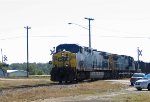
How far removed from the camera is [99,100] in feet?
85.3

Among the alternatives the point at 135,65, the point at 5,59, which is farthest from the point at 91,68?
the point at 5,59

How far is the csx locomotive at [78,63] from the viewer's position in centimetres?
4866

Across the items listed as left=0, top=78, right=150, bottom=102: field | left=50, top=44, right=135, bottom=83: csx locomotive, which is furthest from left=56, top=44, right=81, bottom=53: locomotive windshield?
left=0, top=78, right=150, bottom=102: field

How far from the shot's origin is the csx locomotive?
160ft

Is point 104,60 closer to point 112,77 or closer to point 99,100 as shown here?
point 112,77

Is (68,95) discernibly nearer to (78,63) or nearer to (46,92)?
(46,92)

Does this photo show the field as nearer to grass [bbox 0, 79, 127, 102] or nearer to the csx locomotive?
grass [bbox 0, 79, 127, 102]

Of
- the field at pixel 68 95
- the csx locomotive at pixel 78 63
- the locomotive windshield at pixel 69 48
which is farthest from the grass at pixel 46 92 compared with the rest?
the locomotive windshield at pixel 69 48

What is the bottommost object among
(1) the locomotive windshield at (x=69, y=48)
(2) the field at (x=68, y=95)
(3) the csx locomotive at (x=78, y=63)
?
(2) the field at (x=68, y=95)

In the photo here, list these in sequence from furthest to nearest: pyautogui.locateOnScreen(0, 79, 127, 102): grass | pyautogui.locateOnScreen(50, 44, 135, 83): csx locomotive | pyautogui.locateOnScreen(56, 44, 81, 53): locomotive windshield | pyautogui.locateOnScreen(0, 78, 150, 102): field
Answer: pyautogui.locateOnScreen(56, 44, 81, 53): locomotive windshield, pyautogui.locateOnScreen(50, 44, 135, 83): csx locomotive, pyautogui.locateOnScreen(0, 79, 127, 102): grass, pyautogui.locateOnScreen(0, 78, 150, 102): field

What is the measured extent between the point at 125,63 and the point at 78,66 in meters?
27.0

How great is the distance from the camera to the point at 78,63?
5022 centimetres

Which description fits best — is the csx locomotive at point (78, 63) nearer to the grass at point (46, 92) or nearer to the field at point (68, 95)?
the grass at point (46, 92)

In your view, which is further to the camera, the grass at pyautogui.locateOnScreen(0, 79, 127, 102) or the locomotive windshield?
the locomotive windshield
